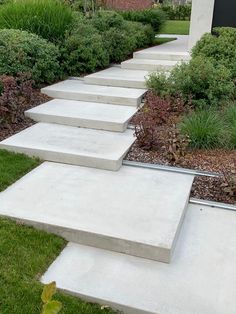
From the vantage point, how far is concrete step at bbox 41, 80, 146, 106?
541cm

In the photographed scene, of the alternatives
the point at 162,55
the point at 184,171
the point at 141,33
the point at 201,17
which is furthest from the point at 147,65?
the point at 184,171

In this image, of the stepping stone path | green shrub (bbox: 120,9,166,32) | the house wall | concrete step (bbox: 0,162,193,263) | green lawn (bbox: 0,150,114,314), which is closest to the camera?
green lawn (bbox: 0,150,114,314)

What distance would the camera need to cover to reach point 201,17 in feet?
23.7

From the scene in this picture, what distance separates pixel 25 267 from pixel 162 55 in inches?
236

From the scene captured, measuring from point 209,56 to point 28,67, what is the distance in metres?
2.75

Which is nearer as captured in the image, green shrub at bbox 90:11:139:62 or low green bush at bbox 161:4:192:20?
green shrub at bbox 90:11:139:62

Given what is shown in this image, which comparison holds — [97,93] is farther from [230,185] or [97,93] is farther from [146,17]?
[146,17]

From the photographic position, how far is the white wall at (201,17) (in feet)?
23.4

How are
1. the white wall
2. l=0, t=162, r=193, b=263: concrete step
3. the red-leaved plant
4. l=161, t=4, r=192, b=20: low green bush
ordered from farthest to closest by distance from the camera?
l=161, t=4, r=192, b=20: low green bush
the white wall
the red-leaved plant
l=0, t=162, r=193, b=263: concrete step

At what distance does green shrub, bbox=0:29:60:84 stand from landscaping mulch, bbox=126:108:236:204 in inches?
84.1

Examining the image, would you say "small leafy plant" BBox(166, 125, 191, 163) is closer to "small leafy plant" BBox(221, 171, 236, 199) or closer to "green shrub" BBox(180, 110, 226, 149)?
"green shrub" BBox(180, 110, 226, 149)

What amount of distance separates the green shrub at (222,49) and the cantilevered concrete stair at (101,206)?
71.9 inches

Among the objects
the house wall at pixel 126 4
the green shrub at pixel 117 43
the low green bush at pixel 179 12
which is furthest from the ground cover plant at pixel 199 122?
the low green bush at pixel 179 12

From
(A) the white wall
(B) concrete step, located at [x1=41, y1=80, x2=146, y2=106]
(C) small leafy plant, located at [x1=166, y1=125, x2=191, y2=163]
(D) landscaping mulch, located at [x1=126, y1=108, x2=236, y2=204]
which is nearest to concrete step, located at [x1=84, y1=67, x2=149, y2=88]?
(B) concrete step, located at [x1=41, y1=80, x2=146, y2=106]
